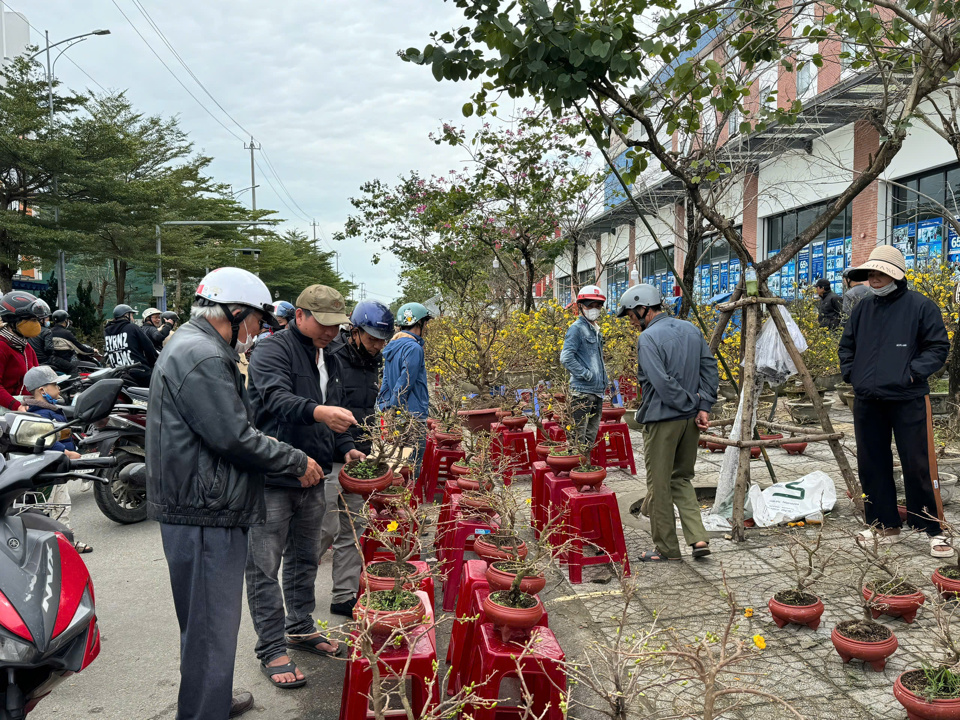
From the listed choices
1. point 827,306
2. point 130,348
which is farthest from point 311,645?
point 827,306

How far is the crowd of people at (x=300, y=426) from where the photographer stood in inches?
109

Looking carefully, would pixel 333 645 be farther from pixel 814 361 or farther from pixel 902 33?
pixel 814 361

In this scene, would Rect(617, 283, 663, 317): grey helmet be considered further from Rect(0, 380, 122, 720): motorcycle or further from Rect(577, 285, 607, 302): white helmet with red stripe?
Rect(0, 380, 122, 720): motorcycle

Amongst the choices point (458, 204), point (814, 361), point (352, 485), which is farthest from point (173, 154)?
point (352, 485)

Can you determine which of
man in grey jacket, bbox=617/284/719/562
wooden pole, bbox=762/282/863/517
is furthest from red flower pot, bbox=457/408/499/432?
wooden pole, bbox=762/282/863/517

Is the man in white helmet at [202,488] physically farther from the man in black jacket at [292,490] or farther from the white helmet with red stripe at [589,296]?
the white helmet with red stripe at [589,296]

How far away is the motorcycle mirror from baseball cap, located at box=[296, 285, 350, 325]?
5.27ft

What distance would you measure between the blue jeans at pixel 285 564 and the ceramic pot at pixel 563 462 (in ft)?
6.86

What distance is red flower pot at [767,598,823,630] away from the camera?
3.66m

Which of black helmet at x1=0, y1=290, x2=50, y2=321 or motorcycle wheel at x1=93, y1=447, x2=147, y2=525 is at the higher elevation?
black helmet at x1=0, y1=290, x2=50, y2=321

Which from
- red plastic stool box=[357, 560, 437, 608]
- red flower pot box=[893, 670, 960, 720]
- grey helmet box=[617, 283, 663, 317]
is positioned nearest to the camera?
red flower pot box=[893, 670, 960, 720]

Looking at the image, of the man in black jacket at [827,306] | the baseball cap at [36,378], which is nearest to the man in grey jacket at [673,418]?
the baseball cap at [36,378]

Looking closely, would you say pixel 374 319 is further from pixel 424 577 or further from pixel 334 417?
pixel 424 577

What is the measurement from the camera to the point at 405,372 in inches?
230
